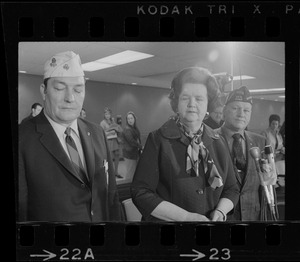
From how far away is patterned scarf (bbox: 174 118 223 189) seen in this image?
235cm

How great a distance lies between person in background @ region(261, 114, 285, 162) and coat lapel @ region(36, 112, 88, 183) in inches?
33.5

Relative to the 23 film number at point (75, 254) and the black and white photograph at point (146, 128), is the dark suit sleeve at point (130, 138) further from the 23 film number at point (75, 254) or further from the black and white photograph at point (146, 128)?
the 23 film number at point (75, 254)

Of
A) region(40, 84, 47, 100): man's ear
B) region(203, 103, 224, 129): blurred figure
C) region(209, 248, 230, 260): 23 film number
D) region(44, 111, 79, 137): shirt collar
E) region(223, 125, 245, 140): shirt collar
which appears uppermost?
region(40, 84, 47, 100): man's ear

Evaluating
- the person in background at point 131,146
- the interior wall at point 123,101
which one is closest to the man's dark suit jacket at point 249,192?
the interior wall at point 123,101

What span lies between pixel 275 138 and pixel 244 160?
167mm

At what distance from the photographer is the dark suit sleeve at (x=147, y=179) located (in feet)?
7.66

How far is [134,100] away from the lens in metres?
2.34

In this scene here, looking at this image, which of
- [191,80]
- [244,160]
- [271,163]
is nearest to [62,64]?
[191,80]

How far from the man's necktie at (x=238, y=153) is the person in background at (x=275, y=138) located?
4.4 inches

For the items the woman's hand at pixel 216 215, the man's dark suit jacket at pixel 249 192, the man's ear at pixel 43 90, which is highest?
the man's ear at pixel 43 90

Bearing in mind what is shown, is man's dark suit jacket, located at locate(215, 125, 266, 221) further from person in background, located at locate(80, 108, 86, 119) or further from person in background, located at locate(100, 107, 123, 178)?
person in background, located at locate(80, 108, 86, 119)

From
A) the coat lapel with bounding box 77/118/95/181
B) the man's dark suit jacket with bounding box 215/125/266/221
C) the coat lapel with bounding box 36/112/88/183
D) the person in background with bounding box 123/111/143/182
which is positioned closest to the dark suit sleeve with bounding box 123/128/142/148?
the person in background with bounding box 123/111/143/182

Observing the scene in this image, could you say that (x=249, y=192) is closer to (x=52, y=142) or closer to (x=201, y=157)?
(x=201, y=157)
